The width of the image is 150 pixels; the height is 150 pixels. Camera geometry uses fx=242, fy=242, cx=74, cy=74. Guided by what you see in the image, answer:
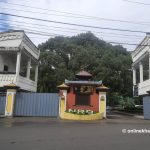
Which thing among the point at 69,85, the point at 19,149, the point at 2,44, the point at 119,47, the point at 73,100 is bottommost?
the point at 19,149

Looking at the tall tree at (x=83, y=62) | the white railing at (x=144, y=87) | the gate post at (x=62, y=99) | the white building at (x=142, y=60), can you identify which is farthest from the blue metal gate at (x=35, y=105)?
the tall tree at (x=83, y=62)

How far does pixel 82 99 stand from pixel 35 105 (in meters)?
4.43

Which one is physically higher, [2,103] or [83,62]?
[83,62]

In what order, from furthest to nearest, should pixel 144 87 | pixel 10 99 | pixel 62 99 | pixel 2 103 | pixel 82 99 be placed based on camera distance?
pixel 144 87
pixel 82 99
pixel 62 99
pixel 2 103
pixel 10 99

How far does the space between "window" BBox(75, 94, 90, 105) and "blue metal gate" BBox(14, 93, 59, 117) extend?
2.10 m

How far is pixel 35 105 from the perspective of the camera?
21.2 m

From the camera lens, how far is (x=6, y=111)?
20.6 meters

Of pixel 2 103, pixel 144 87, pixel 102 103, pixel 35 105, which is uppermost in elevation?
pixel 144 87

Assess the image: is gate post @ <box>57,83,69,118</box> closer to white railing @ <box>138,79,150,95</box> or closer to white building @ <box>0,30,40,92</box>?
white building @ <box>0,30,40,92</box>

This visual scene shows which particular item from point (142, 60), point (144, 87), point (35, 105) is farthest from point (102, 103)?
point (142, 60)

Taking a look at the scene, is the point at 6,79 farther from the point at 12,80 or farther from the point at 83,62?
the point at 83,62

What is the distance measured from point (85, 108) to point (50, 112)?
3279 millimetres

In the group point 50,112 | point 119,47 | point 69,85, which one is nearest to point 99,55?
point 119,47

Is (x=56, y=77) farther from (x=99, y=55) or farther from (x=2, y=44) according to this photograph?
(x=2, y=44)
